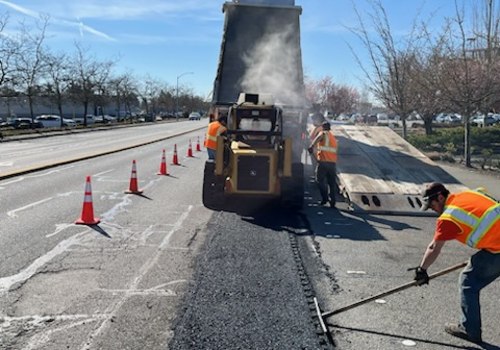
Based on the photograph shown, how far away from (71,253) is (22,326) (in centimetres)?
228

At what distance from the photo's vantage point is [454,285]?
5.82m

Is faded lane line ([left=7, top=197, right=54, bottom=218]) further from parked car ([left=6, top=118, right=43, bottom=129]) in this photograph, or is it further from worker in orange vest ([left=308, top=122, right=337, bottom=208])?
parked car ([left=6, top=118, right=43, bottom=129])

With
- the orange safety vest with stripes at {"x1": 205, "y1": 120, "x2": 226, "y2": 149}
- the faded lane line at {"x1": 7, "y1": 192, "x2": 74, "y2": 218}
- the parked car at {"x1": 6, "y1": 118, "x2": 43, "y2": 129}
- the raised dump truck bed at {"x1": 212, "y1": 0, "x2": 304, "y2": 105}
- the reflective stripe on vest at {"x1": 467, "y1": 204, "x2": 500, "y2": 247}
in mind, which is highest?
the raised dump truck bed at {"x1": 212, "y1": 0, "x2": 304, "y2": 105}

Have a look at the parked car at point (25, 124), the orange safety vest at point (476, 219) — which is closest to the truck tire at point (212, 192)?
the orange safety vest at point (476, 219)

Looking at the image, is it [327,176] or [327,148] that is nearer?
[327,148]

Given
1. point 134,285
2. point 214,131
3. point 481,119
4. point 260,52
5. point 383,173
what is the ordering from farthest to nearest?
1. point 481,119
2. point 260,52
3. point 383,173
4. point 214,131
5. point 134,285

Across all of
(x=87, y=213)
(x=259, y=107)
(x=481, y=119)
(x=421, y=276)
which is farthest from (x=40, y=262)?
(x=481, y=119)

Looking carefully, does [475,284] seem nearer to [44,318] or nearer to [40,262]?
[44,318]

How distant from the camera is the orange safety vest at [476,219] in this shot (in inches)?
168

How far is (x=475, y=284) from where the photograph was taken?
4.52 metres

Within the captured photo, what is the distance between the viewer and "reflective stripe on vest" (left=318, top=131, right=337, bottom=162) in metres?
10.7

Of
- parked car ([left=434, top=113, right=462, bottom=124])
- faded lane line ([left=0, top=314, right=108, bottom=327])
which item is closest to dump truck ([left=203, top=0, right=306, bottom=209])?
faded lane line ([left=0, top=314, right=108, bottom=327])

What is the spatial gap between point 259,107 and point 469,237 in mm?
6460

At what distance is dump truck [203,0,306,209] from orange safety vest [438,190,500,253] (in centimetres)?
553
